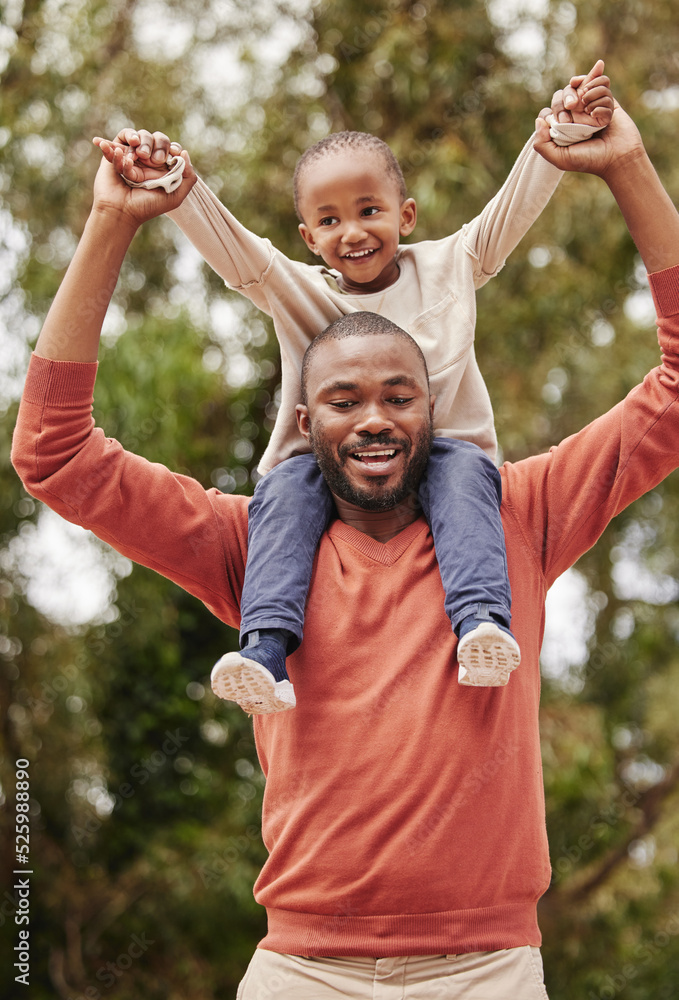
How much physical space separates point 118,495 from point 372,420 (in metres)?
0.48

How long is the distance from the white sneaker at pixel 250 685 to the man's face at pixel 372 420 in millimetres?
423

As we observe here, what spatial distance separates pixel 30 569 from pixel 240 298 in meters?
2.17

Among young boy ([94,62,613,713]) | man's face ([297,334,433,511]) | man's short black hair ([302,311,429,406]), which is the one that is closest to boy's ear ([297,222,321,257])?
young boy ([94,62,613,713])

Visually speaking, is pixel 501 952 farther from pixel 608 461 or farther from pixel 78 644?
pixel 78 644

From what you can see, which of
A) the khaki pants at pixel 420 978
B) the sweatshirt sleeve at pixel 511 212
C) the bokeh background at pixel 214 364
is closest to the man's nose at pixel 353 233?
the sweatshirt sleeve at pixel 511 212

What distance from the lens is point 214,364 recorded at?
21.8 feet

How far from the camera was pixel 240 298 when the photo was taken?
666cm

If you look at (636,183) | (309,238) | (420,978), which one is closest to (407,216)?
(309,238)

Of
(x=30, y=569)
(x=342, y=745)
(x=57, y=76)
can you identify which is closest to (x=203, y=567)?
(x=342, y=745)

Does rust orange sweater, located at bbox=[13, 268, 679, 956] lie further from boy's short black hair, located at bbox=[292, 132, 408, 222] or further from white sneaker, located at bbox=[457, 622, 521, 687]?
boy's short black hair, located at bbox=[292, 132, 408, 222]

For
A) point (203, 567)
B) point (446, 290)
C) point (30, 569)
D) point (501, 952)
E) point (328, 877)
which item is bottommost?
point (501, 952)

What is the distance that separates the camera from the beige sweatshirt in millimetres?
2080

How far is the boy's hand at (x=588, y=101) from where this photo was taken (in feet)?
6.24

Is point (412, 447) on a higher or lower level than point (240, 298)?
lower
